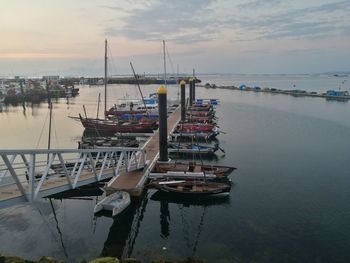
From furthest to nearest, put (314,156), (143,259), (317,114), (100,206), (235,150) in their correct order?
1. (317,114)
2. (235,150)
3. (314,156)
4. (100,206)
5. (143,259)

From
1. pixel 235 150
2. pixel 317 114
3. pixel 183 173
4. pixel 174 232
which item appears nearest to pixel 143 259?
pixel 174 232

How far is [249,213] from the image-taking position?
21.9m

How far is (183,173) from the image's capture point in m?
26.5

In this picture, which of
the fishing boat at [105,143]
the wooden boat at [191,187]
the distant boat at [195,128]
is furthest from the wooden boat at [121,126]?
the wooden boat at [191,187]

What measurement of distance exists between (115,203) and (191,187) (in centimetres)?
666

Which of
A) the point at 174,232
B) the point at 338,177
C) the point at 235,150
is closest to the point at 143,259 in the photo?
the point at 174,232

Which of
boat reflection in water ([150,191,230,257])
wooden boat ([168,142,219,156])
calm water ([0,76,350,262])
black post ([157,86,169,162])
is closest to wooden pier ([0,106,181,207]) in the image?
black post ([157,86,169,162])

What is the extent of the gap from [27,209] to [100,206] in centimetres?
595

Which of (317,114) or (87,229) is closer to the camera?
(87,229)

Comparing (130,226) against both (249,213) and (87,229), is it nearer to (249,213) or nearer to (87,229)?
(87,229)

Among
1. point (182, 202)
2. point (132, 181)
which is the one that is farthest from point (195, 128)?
point (132, 181)

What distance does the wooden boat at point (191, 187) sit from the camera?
23.9 m

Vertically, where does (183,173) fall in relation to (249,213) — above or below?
above

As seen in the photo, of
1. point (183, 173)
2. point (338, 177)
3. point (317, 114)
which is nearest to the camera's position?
point (183, 173)
